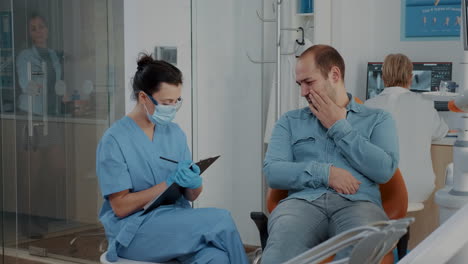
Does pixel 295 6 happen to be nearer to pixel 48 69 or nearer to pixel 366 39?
pixel 366 39

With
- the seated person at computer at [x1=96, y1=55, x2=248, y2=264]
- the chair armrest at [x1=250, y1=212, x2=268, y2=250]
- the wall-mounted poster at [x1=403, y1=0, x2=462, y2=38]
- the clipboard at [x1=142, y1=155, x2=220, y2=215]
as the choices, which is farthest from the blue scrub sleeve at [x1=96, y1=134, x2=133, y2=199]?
the wall-mounted poster at [x1=403, y1=0, x2=462, y2=38]

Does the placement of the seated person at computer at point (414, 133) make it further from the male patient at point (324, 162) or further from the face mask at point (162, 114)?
the face mask at point (162, 114)

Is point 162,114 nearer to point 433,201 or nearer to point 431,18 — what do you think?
point 433,201

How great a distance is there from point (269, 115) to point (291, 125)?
5.68 feet

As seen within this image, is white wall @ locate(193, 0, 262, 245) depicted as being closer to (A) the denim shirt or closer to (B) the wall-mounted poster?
(B) the wall-mounted poster

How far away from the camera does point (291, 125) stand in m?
2.57

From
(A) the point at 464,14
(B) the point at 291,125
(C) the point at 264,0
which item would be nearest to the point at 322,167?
(B) the point at 291,125

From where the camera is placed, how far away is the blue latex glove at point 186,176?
7.77ft

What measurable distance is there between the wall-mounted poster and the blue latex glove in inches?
104

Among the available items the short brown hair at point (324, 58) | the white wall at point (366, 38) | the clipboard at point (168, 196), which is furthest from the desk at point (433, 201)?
the clipboard at point (168, 196)

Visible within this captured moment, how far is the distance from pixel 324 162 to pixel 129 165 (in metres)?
0.67

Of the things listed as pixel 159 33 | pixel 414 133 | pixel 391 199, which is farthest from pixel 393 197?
pixel 159 33

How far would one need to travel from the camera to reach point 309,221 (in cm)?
232

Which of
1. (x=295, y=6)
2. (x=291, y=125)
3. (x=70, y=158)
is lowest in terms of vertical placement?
(x=70, y=158)
